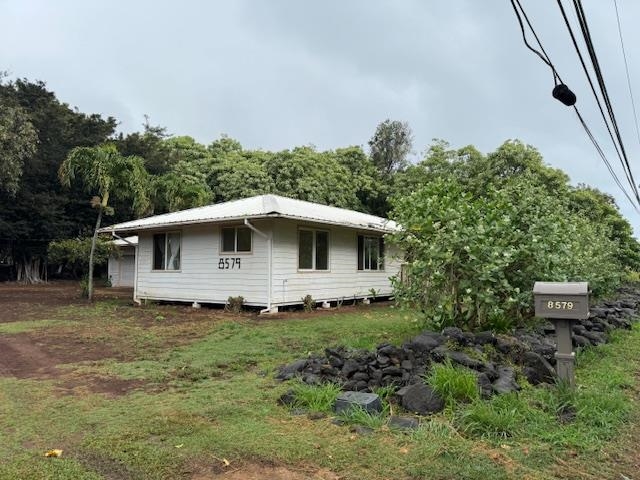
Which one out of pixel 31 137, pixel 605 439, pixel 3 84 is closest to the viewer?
pixel 605 439

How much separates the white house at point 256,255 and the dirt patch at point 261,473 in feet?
28.4

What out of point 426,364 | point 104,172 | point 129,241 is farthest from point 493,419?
point 129,241

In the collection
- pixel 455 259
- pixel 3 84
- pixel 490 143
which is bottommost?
pixel 455 259

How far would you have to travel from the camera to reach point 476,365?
4.95m

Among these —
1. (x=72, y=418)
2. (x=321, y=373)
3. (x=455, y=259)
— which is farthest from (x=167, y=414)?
(x=455, y=259)

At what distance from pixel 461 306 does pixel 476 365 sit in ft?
7.08

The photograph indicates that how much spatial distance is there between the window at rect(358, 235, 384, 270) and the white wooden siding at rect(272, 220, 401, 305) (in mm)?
221

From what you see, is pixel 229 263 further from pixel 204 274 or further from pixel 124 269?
pixel 124 269

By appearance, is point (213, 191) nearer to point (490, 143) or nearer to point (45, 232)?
point (45, 232)

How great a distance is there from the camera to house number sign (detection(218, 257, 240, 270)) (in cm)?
1319

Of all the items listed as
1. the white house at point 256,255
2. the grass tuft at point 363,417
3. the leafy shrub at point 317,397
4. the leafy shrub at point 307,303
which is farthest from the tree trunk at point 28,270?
the grass tuft at point 363,417

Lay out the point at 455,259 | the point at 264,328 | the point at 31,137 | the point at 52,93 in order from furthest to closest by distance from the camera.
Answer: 1. the point at 52,93
2. the point at 31,137
3. the point at 264,328
4. the point at 455,259

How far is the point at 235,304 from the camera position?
1295cm

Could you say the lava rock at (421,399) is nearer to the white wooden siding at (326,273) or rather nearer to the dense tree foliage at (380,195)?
the dense tree foliage at (380,195)
